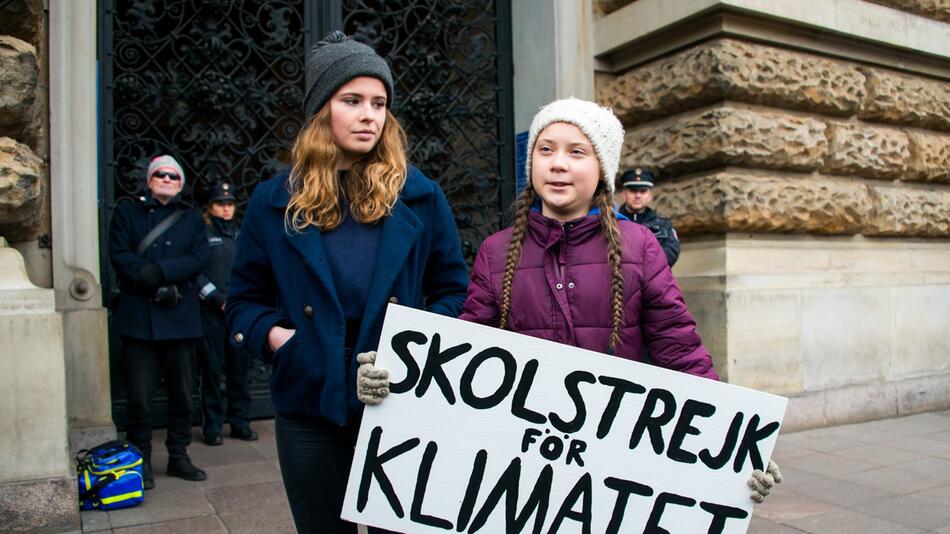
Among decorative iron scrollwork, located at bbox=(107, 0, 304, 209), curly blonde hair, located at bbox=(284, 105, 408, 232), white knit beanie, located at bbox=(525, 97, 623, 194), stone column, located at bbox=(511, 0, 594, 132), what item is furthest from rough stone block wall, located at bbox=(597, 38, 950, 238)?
curly blonde hair, located at bbox=(284, 105, 408, 232)

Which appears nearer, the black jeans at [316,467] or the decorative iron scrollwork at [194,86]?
the black jeans at [316,467]

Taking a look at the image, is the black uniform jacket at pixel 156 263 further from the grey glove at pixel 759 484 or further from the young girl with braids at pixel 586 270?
the grey glove at pixel 759 484

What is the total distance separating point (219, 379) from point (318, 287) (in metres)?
4.14

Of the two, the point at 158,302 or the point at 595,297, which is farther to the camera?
the point at 158,302

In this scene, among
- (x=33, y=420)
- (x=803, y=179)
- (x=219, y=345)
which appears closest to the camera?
(x=33, y=420)

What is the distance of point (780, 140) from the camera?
19.7 ft

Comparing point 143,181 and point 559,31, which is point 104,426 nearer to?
point 143,181

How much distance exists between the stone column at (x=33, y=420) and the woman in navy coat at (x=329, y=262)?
207 centimetres

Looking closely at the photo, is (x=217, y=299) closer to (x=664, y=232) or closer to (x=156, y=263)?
(x=156, y=263)

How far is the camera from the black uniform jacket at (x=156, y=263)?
4.65 meters

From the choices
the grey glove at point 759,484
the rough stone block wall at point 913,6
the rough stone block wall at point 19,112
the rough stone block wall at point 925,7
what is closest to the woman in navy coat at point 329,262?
→ the grey glove at point 759,484

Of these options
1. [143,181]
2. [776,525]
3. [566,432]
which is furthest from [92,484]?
[776,525]

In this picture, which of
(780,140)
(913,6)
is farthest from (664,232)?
(913,6)

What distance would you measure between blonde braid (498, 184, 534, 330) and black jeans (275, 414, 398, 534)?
490 millimetres
